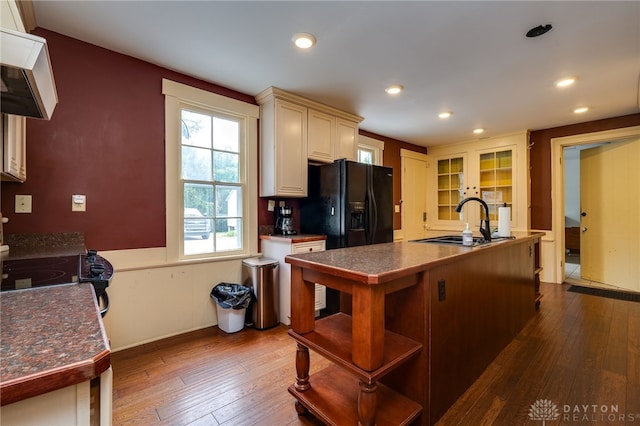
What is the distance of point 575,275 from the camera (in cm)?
483

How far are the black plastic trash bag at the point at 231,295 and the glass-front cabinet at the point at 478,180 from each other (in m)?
4.01

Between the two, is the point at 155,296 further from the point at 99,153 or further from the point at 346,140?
the point at 346,140

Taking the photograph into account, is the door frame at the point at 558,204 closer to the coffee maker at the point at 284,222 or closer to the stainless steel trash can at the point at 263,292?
the coffee maker at the point at 284,222

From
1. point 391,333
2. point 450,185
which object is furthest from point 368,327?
point 450,185

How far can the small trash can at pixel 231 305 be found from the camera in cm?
264

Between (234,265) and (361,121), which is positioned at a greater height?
(361,121)

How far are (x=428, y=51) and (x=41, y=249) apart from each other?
10.6ft

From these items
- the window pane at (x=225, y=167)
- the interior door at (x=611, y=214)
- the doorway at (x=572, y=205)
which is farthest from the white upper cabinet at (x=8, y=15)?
the doorway at (x=572, y=205)

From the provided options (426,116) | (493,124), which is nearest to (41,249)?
(426,116)

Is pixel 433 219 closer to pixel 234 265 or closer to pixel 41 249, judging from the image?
pixel 234 265

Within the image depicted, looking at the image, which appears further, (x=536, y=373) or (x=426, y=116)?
(x=426, y=116)

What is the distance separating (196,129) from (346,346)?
2435mm

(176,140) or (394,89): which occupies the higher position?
(394,89)

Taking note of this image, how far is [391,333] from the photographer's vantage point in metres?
1.57
